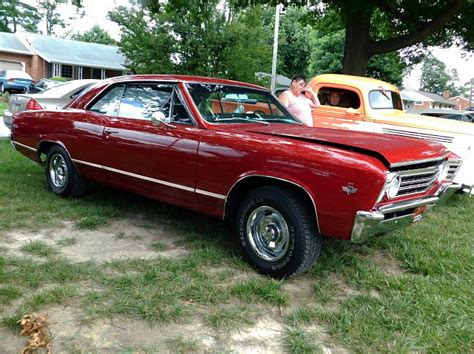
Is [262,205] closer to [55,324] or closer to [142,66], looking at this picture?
[55,324]

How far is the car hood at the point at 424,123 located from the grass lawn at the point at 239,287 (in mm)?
1921

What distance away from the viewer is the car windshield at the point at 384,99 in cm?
744

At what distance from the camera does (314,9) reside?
14234 millimetres

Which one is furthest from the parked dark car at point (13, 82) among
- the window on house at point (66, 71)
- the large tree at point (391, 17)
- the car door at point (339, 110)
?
the car door at point (339, 110)

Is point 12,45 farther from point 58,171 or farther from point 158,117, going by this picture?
point 158,117

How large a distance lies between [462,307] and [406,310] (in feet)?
1.41

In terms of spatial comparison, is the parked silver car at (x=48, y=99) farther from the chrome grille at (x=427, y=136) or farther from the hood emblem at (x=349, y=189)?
the hood emblem at (x=349, y=189)

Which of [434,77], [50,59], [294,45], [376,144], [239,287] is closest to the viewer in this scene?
[239,287]

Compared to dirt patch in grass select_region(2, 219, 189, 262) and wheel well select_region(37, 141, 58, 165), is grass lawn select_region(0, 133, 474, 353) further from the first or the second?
wheel well select_region(37, 141, 58, 165)

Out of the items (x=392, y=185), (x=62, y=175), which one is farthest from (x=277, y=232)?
(x=62, y=175)

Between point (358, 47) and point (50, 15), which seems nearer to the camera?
point (358, 47)

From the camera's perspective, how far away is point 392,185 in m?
3.41

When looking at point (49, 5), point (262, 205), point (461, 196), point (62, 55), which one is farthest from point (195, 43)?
point (49, 5)

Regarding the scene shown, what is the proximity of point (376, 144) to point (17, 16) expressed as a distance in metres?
60.5
